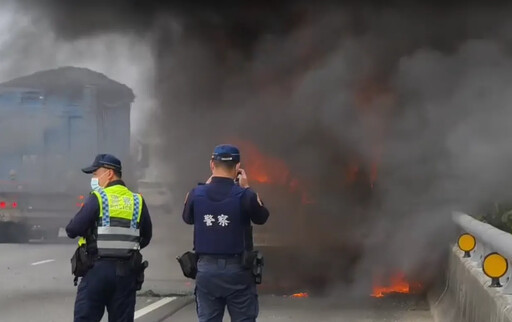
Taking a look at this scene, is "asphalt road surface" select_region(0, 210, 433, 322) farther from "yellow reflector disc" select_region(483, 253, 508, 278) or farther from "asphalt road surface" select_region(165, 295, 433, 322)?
"yellow reflector disc" select_region(483, 253, 508, 278)

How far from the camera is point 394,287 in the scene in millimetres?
10688

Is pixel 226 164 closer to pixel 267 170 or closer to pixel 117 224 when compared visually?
pixel 117 224

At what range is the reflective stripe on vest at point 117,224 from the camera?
5746 mm

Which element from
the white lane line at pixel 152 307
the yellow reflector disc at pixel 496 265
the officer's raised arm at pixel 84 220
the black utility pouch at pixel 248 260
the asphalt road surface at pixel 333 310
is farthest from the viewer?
the white lane line at pixel 152 307

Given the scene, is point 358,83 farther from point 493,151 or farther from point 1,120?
point 1,120

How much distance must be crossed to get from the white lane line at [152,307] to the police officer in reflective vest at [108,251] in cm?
327

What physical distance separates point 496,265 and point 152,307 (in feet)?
16.7

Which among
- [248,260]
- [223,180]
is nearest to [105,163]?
[223,180]

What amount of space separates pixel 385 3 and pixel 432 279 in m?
4.28

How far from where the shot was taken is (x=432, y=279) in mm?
10031

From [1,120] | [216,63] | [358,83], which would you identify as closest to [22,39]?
[216,63]

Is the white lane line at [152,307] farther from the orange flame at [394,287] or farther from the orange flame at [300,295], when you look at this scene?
the orange flame at [394,287]

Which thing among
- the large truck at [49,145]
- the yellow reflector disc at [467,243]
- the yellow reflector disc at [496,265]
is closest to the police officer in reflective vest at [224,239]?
the yellow reflector disc at [496,265]

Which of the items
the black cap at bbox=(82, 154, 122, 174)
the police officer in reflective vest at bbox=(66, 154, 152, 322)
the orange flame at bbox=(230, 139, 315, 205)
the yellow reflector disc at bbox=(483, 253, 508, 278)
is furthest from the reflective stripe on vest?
the orange flame at bbox=(230, 139, 315, 205)
